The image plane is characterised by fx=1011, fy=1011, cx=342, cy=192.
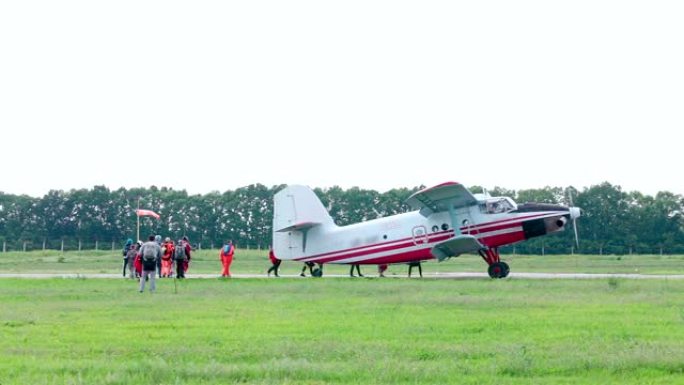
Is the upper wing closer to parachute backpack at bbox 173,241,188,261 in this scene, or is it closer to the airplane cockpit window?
the airplane cockpit window

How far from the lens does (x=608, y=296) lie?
2466 cm

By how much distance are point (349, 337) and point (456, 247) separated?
21.6m

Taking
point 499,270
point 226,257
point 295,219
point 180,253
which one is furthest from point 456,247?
A: point 180,253

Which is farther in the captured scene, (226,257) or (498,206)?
(226,257)

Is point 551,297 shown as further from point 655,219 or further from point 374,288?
point 655,219

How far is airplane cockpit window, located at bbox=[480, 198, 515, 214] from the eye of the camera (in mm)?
37594

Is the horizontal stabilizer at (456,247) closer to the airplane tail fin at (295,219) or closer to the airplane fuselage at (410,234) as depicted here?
the airplane fuselage at (410,234)

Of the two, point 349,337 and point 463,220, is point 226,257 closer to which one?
point 463,220

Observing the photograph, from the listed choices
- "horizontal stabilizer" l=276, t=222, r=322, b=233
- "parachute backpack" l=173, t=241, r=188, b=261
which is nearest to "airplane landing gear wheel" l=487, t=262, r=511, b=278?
"horizontal stabilizer" l=276, t=222, r=322, b=233

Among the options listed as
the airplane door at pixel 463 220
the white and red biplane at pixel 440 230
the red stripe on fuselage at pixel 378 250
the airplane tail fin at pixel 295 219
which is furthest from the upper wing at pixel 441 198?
the airplane tail fin at pixel 295 219

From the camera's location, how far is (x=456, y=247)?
37188mm

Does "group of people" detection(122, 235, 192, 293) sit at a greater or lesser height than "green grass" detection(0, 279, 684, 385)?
greater

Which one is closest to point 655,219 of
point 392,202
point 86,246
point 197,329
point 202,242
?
→ point 392,202

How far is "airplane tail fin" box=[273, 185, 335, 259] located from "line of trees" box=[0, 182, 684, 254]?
2123 inches
